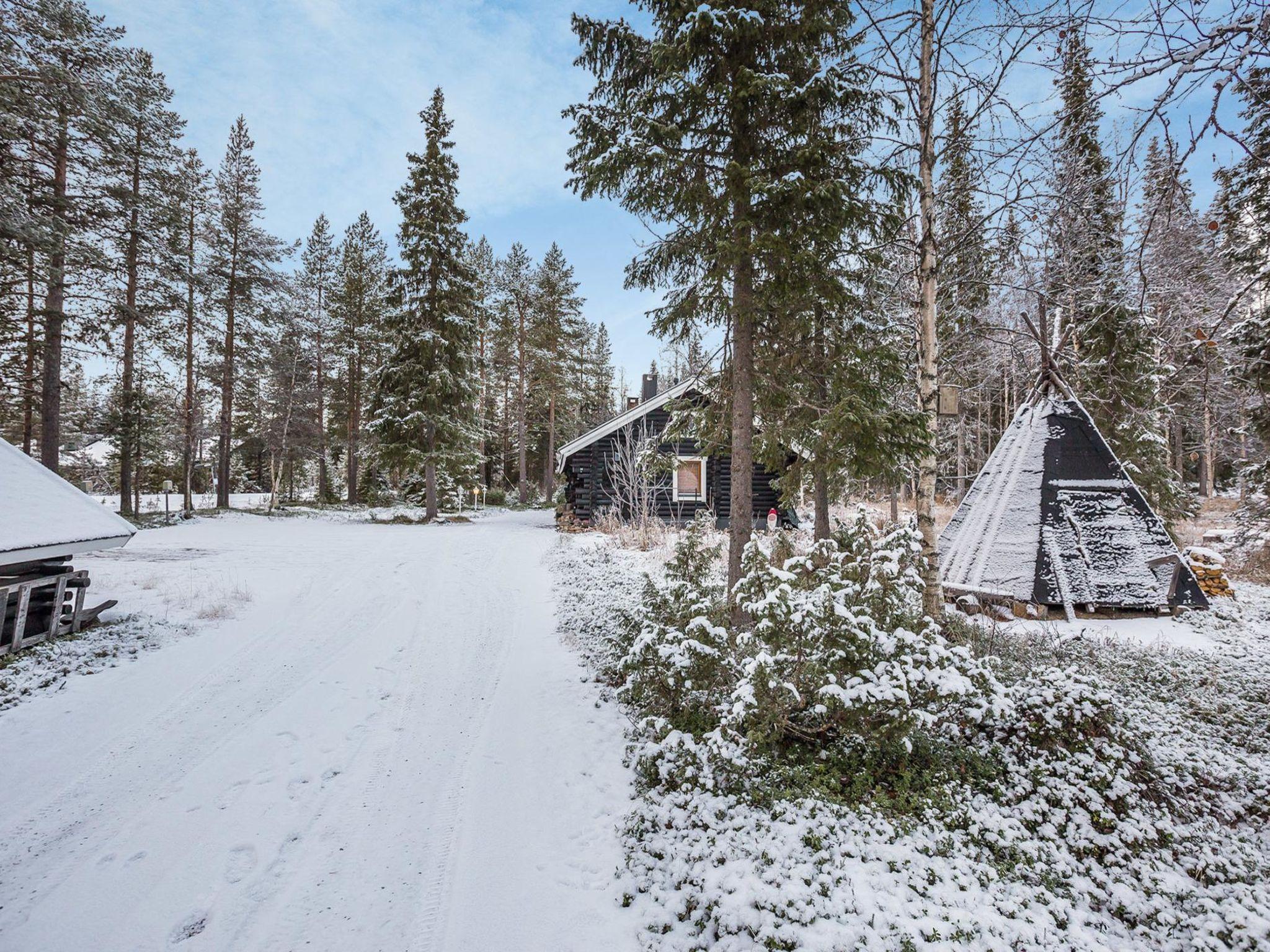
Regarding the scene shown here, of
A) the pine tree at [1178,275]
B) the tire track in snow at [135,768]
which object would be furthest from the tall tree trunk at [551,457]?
the pine tree at [1178,275]

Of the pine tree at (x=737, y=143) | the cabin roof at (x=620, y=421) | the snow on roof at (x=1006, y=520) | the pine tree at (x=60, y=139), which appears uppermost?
the pine tree at (x=60, y=139)

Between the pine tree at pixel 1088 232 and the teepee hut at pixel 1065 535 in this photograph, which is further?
the teepee hut at pixel 1065 535

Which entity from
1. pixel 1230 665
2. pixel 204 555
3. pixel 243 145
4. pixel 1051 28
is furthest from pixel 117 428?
pixel 1230 665

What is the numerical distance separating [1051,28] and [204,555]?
15547 mm

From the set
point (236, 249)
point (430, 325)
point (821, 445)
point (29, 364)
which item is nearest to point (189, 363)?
point (29, 364)

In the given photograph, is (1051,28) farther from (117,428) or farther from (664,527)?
(117,428)

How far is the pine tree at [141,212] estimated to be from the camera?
51.8 feet

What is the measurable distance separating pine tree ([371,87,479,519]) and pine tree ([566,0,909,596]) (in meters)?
15.6

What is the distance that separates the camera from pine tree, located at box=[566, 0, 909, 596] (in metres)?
5.76

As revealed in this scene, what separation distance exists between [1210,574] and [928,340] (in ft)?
23.5

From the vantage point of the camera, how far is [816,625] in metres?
3.79

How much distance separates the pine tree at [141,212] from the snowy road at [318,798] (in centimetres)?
1673

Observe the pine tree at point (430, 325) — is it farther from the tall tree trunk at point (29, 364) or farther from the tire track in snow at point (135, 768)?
the tire track in snow at point (135, 768)

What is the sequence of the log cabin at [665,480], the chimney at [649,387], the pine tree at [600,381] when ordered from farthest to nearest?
the pine tree at [600,381]
the chimney at [649,387]
the log cabin at [665,480]
